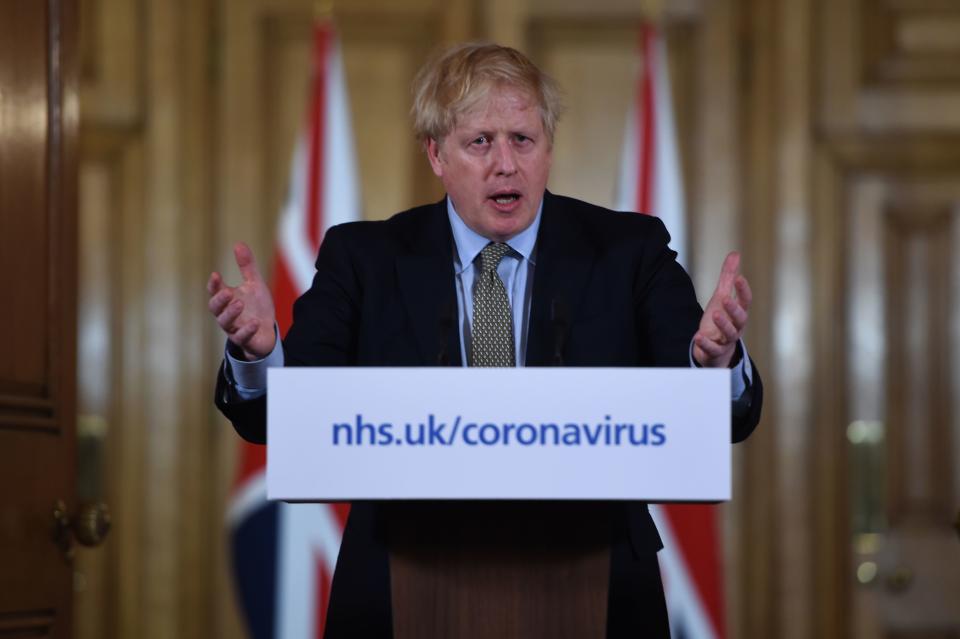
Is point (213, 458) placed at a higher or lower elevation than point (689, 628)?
higher

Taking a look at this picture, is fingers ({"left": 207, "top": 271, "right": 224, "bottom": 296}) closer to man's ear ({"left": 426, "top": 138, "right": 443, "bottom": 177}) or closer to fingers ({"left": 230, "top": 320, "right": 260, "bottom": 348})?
fingers ({"left": 230, "top": 320, "right": 260, "bottom": 348})

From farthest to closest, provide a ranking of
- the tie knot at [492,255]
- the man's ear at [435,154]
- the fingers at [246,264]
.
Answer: the man's ear at [435,154] → the tie knot at [492,255] → the fingers at [246,264]

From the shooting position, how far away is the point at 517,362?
215 cm

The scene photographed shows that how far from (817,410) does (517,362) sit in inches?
110

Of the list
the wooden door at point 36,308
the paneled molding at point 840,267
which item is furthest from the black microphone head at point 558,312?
the paneled molding at point 840,267

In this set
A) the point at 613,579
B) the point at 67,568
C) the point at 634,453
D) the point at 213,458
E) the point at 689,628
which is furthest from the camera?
the point at 213,458

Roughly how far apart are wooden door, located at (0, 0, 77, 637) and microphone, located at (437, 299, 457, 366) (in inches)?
36.8

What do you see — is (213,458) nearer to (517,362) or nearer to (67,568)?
(67,568)

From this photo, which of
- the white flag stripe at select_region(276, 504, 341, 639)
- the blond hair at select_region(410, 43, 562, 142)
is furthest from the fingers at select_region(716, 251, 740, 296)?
the white flag stripe at select_region(276, 504, 341, 639)

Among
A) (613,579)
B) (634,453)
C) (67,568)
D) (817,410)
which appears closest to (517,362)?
(613,579)

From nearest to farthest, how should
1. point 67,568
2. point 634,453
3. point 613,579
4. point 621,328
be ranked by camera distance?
point 634,453, point 613,579, point 621,328, point 67,568

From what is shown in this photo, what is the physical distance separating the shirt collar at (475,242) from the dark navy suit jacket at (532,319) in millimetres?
17

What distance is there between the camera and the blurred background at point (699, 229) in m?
4.68

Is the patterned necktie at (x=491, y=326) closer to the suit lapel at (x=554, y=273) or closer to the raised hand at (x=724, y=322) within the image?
the suit lapel at (x=554, y=273)
